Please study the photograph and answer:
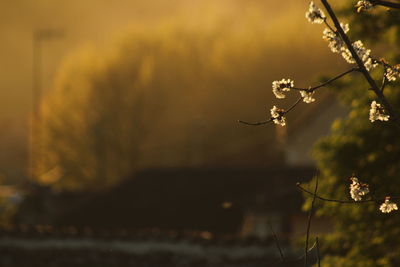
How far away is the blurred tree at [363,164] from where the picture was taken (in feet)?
47.9

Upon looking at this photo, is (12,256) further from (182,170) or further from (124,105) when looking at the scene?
(124,105)

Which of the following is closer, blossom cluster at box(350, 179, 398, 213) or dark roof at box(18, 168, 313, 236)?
blossom cluster at box(350, 179, 398, 213)

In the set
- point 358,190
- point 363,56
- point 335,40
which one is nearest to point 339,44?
point 335,40

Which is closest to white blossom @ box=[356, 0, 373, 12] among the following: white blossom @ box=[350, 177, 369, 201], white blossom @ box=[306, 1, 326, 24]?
white blossom @ box=[306, 1, 326, 24]

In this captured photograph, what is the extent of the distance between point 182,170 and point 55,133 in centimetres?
2443

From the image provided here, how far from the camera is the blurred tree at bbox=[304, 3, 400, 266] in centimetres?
1459

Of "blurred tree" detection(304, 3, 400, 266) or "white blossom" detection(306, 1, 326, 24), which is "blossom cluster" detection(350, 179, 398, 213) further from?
"blurred tree" detection(304, 3, 400, 266)

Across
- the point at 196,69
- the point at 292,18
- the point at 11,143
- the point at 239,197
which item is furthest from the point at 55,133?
the point at 11,143

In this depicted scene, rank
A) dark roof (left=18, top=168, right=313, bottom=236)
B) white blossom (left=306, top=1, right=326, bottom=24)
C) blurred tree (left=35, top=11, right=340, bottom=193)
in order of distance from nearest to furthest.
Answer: white blossom (left=306, top=1, right=326, bottom=24)
dark roof (left=18, top=168, right=313, bottom=236)
blurred tree (left=35, top=11, right=340, bottom=193)

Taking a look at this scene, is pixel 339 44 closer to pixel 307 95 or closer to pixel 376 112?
pixel 307 95

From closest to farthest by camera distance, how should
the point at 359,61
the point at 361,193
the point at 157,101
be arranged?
the point at 359,61
the point at 361,193
the point at 157,101

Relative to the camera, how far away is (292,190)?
33.0m

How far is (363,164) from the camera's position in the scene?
15.0m

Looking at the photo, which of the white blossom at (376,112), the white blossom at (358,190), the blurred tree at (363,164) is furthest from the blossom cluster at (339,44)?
the blurred tree at (363,164)
